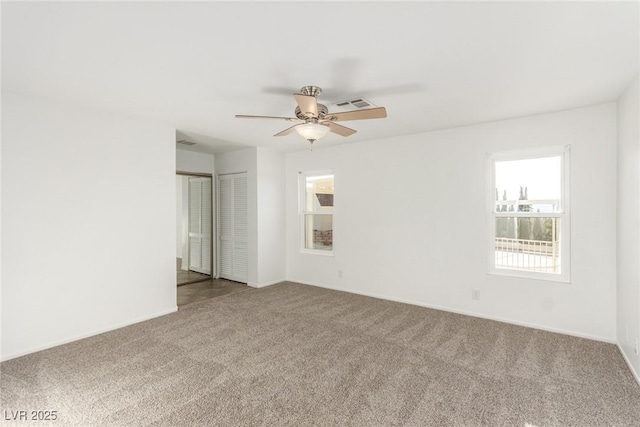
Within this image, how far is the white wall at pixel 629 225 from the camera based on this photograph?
2.57 metres

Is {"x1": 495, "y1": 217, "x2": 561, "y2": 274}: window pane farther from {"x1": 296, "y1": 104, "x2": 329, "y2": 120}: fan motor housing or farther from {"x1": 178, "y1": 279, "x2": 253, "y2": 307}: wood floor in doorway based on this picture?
{"x1": 178, "y1": 279, "x2": 253, "y2": 307}: wood floor in doorway

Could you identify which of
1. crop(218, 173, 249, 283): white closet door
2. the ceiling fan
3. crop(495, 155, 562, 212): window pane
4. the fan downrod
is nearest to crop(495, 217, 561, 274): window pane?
crop(495, 155, 562, 212): window pane

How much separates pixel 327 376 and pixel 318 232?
3.42 m

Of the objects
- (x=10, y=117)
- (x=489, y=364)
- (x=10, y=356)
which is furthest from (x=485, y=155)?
(x=10, y=356)

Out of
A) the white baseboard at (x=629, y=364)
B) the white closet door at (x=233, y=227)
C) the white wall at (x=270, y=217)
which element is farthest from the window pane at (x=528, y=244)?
the white closet door at (x=233, y=227)

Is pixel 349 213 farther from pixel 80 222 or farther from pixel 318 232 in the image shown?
pixel 80 222

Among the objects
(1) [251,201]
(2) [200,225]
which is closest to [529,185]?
(1) [251,201]

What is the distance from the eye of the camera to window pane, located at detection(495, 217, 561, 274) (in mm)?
3654

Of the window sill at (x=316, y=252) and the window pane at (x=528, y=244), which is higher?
the window pane at (x=528, y=244)

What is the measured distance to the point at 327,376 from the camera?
103 inches

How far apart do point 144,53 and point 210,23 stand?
69 cm

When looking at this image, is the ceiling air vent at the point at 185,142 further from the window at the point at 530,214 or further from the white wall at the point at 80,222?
the window at the point at 530,214

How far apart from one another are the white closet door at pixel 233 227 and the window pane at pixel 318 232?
3.78 ft

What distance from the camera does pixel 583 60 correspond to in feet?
7.73
